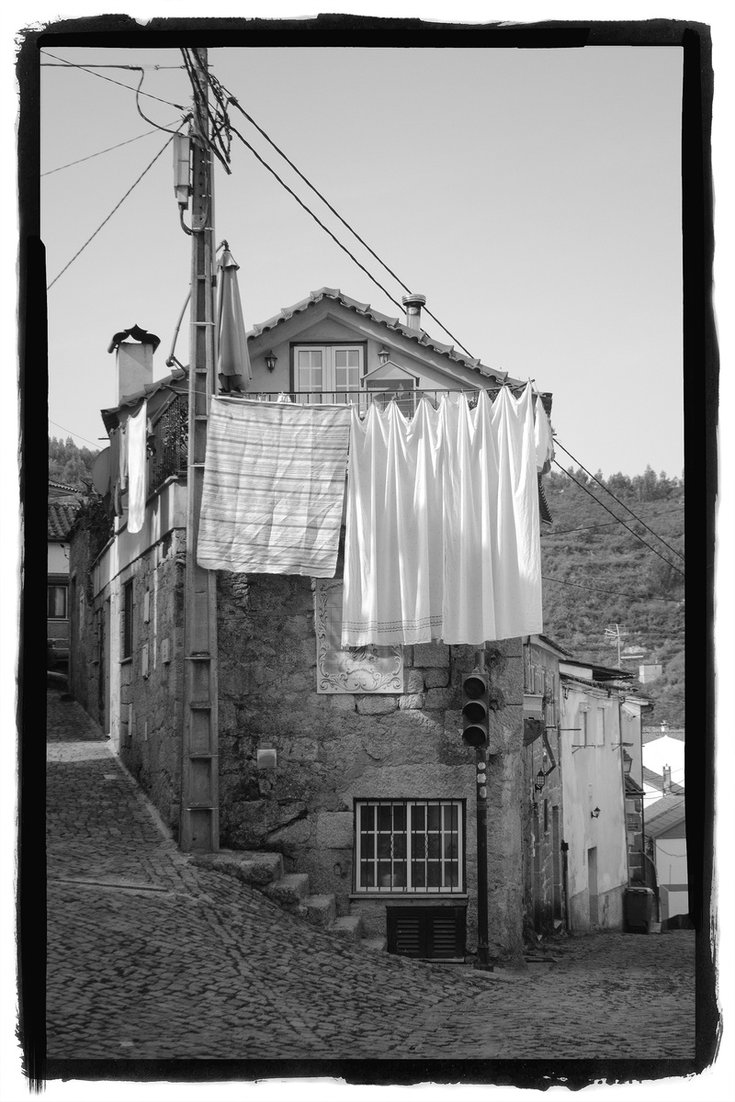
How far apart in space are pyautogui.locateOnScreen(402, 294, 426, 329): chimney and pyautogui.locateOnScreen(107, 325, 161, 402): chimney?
4139 mm

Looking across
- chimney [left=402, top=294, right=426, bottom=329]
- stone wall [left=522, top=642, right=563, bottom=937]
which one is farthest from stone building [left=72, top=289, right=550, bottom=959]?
chimney [left=402, top=294, right=426, bottom=329]

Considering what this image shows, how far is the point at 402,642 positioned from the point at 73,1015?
510 centimetres

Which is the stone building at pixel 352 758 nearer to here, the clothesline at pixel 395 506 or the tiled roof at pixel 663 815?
the clothesline at pixel 395 506

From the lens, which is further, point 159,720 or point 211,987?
point 159,720

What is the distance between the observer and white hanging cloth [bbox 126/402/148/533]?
13.1 m

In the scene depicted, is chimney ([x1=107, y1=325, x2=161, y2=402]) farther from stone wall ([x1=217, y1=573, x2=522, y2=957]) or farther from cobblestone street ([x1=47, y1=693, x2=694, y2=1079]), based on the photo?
cobblestone street ([x1=47, y1=693, x2=694, y2=1079])

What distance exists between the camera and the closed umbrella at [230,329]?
12.0 m

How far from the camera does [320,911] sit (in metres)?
11.2

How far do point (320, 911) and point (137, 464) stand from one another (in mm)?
4905

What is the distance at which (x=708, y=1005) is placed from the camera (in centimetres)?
593

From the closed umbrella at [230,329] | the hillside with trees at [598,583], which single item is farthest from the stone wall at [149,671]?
the hillside with trees at [598,583]

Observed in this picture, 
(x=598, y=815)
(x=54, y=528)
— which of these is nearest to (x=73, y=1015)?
(x=598, y=815)

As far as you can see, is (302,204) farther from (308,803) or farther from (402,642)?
(308,803)

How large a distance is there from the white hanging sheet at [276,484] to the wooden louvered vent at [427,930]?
10.8 ft
